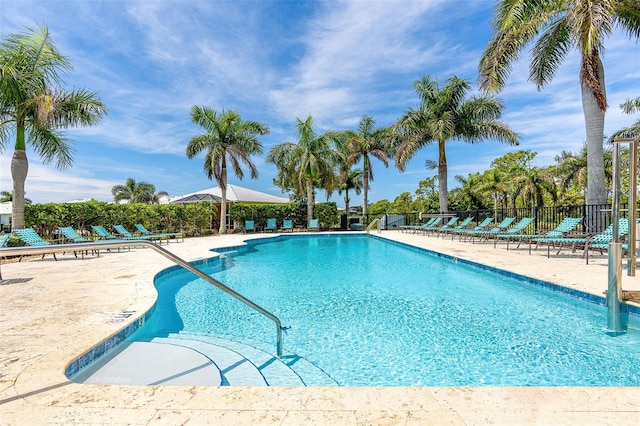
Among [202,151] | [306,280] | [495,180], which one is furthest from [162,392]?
[495,180]

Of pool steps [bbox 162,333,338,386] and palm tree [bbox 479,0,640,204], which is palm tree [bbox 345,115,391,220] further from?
pool steps [bbox 162,333,338,386]

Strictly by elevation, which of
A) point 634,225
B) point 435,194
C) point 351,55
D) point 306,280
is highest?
point 351,55

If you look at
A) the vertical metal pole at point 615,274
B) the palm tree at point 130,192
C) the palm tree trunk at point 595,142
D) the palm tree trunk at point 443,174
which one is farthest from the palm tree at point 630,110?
the palm tree at point 130,192

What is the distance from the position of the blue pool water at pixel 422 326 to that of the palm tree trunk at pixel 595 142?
4937 millimetres

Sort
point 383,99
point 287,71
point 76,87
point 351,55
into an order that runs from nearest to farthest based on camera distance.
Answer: point 76,87
point 351,55
point 287,71
point 383,99

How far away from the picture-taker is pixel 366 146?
78.9 feet

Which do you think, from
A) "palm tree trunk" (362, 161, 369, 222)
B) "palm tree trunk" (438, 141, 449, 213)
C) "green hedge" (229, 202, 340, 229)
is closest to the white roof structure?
"green hedge" (229, 202, 340, 229)

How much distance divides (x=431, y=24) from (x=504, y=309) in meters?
10.9

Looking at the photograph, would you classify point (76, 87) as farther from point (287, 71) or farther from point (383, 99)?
point (383, 99)

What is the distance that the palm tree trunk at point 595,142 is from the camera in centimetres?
949

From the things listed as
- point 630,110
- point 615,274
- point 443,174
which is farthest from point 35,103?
point 630,110

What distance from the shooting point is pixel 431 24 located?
1220 centimetres

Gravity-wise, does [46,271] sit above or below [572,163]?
below

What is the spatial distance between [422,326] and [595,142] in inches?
350
